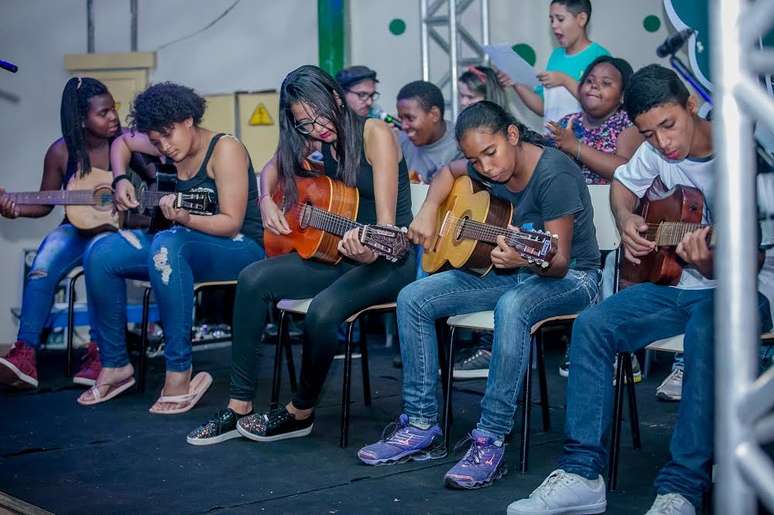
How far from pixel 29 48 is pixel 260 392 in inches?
130

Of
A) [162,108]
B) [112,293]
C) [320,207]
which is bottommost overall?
[112,293]

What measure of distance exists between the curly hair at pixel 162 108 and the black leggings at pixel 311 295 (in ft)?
2.51

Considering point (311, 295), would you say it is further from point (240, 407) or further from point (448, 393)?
point (448, 393)

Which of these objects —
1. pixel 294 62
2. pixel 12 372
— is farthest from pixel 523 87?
pixel 12 372

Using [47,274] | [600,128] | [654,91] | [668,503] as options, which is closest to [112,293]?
[47,274]

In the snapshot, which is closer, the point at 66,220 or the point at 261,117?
the point at 66,220

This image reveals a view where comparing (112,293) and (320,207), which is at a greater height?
(320,207)

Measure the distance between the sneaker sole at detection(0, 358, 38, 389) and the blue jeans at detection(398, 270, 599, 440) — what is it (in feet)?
6.66

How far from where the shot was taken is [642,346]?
276 cm

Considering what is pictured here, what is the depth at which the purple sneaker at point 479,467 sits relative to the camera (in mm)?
2846

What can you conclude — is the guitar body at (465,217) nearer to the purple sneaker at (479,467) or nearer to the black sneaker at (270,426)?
the purple sneaker at (479,467)

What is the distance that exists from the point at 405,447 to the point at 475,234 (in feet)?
2.28

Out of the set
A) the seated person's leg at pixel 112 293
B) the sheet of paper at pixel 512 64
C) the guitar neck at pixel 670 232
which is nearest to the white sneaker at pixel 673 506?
the guitar neck at pixel 670 232

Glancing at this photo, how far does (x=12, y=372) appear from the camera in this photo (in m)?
4.40
